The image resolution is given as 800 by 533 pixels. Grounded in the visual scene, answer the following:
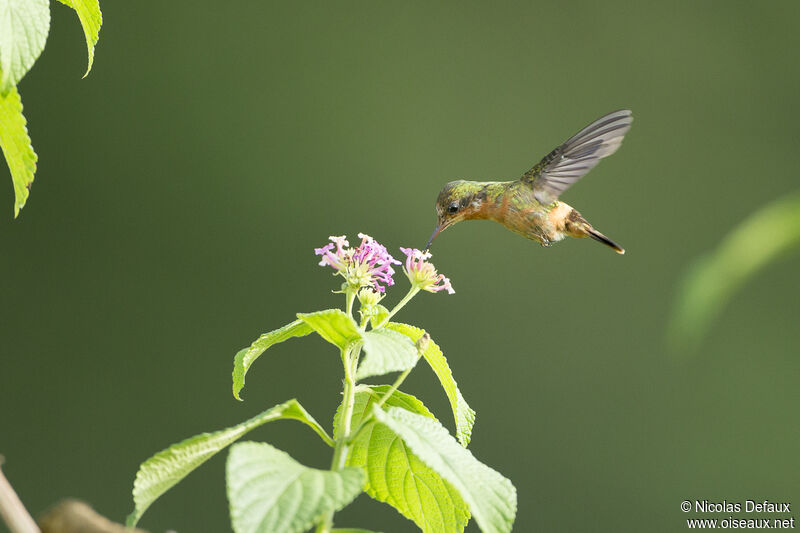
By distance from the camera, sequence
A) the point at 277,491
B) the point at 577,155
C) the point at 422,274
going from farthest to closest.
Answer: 1. the point at 577,155
2. the point at 422,274
3. the point at 277,491

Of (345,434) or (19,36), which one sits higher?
(19,36)

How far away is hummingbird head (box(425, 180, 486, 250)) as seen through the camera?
124 cm

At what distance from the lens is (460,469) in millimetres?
511

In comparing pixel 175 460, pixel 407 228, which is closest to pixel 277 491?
pixel 175 460

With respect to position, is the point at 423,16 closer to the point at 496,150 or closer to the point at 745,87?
the point at 496,150

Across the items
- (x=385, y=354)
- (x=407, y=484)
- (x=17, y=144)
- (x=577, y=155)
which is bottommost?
(x=407, y=484)

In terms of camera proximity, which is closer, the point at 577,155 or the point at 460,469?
the point at 460,469

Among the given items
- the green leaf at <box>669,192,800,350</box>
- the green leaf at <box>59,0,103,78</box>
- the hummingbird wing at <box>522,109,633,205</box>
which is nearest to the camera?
the green leaf at <box>669,192,800,350</box>

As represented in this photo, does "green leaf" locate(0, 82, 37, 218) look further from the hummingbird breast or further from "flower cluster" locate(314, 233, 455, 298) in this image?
the hummingbird breast

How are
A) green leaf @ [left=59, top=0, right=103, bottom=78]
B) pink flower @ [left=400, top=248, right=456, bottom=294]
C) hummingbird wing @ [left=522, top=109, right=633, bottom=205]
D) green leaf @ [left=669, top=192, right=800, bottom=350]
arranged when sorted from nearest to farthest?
green leaf @ [left=669, top=192, right=800, bottom=350], green leaf @ [left=59, top=0, right=103, bottom=78], pink flower @ [left=400, top=248, right=456, bottom=294], hummingbird wing @ [left=522, top=109, right=633, bottom=205]

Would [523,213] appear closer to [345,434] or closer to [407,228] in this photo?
[345,434]

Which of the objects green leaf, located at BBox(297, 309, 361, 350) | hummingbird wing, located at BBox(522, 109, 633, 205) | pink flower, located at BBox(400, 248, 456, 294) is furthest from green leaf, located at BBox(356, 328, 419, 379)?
hummingbird wing, located at BBox(522, 109, 633, 205)

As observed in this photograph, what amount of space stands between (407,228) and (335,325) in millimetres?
2821

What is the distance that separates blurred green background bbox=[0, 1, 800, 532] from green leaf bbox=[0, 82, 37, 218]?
2.65 meters
